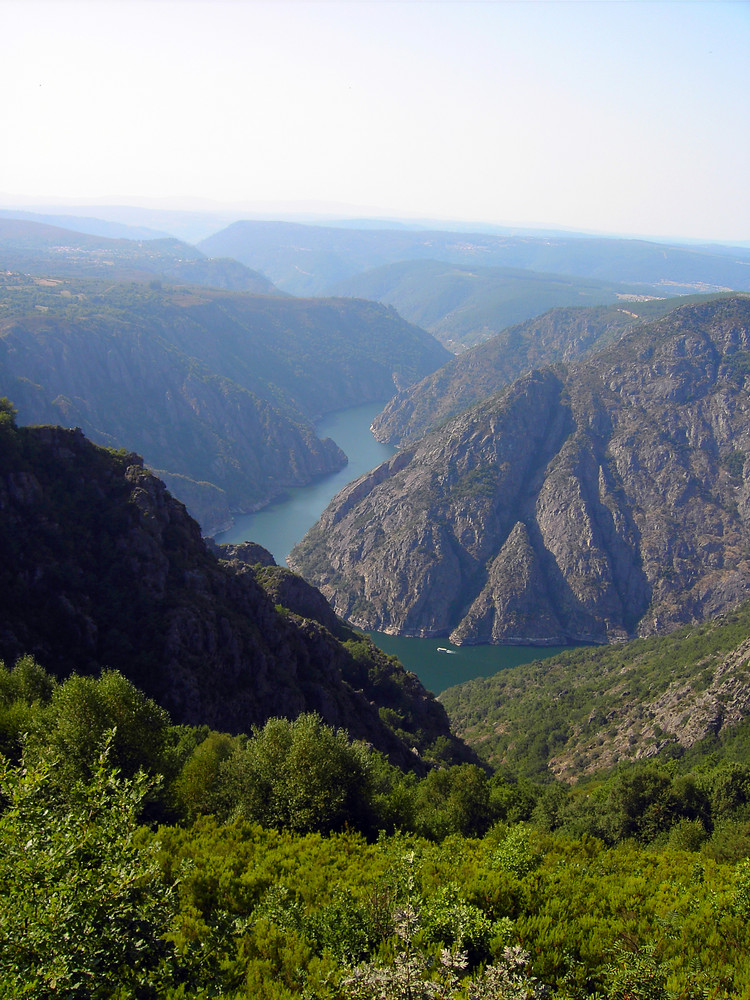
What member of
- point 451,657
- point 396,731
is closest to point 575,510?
point 451,657

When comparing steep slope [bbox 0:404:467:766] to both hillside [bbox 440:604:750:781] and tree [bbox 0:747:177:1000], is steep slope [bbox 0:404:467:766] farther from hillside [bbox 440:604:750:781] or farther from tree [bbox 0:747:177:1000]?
tree [bbox 0:747:177:1000]

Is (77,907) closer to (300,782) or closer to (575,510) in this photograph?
(300,782)

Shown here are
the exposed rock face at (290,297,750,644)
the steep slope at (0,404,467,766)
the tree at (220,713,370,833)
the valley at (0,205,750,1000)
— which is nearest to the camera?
the valley at (0,205,750,1000)

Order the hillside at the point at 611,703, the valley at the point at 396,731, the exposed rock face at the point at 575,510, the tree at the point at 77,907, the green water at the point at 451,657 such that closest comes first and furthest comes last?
the tree at the point at 77,907
the valley at the point at 396,731
the hillside at the point at 611,703
the green water at the point at 451,657
the exposed rock face at the point at 575,510

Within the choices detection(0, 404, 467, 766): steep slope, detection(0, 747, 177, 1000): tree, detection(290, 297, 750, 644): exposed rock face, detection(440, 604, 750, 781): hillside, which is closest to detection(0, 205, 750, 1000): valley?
detection(0, 747, 177, 1000): tree

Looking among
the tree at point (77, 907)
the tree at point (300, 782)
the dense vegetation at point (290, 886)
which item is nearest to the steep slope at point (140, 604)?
the dense vegetation at point (290, 886)

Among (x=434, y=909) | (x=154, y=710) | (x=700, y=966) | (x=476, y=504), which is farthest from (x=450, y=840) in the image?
(x=476, y=504)

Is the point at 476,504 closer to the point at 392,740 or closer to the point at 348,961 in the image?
the point at 392,740

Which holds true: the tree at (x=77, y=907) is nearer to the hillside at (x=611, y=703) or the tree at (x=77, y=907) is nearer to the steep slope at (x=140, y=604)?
the steep slope at (x=140, y=604)
